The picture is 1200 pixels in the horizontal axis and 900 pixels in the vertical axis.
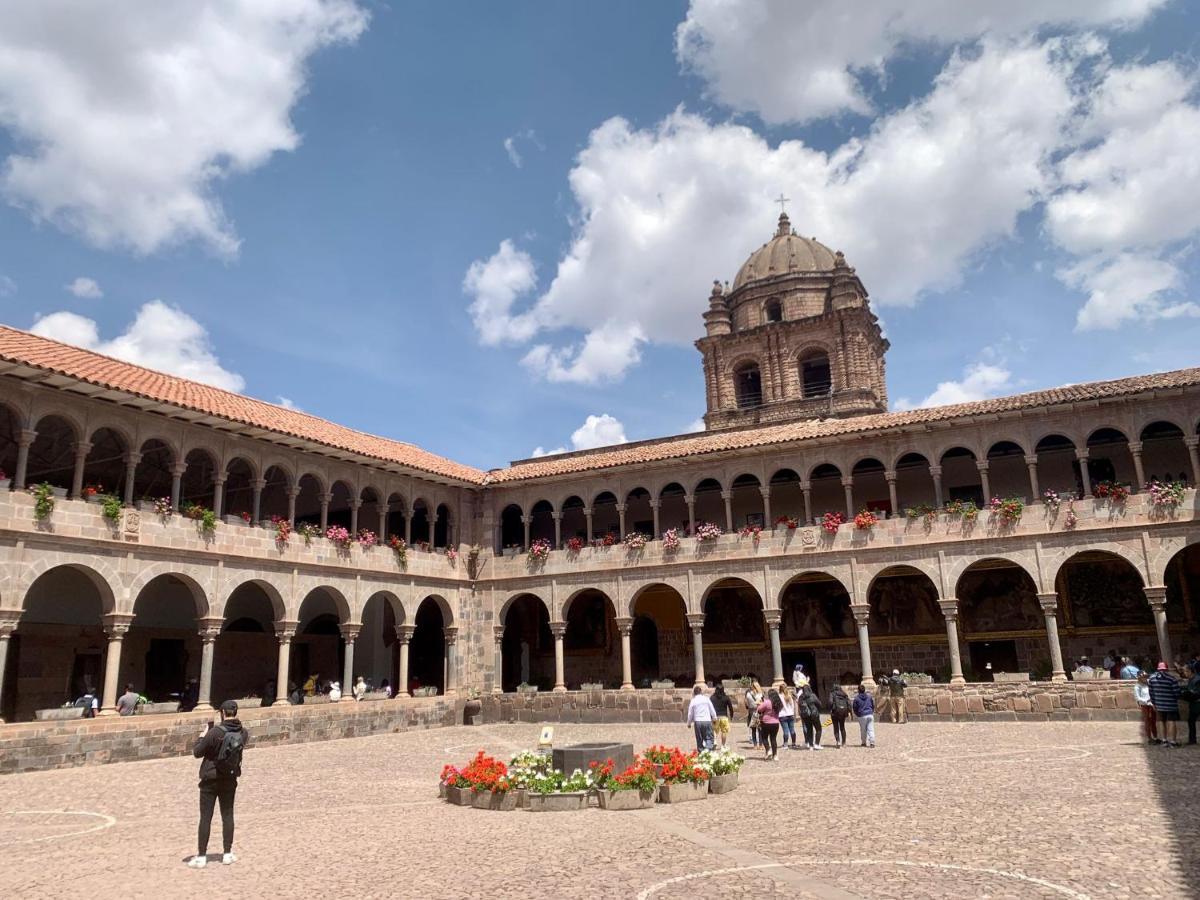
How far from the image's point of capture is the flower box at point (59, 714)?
18500 mm

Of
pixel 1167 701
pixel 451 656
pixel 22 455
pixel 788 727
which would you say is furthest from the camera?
pixel 451 656

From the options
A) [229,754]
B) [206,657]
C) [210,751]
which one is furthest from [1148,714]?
[206,657]

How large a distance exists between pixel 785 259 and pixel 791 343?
487 centimetres

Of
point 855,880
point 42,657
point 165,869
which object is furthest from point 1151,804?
point 42,657

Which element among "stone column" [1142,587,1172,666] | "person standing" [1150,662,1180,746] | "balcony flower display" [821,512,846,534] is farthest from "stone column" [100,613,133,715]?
"stone column" [1142,587,1172,666]

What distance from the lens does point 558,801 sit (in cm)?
1128

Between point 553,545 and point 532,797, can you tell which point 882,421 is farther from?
point 532,797

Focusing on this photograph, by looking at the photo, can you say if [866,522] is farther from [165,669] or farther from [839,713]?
[165,669]

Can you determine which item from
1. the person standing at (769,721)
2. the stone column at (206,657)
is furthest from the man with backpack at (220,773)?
the stone column at (206,657)

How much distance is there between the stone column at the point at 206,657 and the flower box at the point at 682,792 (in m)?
14.7

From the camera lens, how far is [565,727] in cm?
2522

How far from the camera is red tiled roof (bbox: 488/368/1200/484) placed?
24.2 meters

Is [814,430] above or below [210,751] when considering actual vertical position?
above

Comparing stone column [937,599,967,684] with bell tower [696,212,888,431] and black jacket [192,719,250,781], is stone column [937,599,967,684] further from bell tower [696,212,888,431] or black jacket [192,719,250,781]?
black jacket [192,719,250,781]
